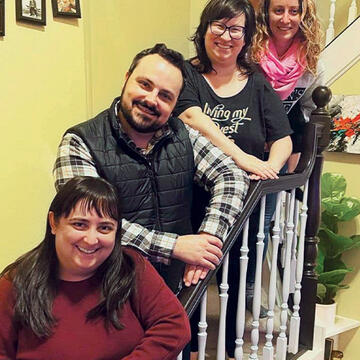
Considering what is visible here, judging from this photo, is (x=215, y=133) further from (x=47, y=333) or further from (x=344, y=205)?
(x=344, y=205)

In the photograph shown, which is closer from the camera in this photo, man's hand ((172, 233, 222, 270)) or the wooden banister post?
man's hand ((172, 233, 222, 270))

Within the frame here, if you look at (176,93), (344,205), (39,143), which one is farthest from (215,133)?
(344,205)

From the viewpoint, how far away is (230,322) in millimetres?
1997

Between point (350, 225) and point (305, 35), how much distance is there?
1.45 m

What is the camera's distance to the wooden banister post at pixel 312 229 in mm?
2195

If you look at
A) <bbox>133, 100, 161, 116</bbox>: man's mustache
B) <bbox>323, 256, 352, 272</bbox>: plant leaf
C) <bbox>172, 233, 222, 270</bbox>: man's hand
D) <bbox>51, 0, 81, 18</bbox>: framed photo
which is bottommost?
<bbox>323, 256, 352, 272</bbox>: plant leaf

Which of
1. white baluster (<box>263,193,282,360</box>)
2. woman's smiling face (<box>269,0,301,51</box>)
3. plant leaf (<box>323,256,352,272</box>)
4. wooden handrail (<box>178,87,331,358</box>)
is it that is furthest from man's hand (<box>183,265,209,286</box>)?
plant leaf (<box>323,256,352,272</box>)

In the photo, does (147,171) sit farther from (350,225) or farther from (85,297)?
(350,225)

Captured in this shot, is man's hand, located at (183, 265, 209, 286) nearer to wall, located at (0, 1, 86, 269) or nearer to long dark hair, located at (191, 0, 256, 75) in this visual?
long dark hair, located at (191, 0, 256, 75)

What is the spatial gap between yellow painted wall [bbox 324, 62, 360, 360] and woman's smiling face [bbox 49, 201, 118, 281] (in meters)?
2.18

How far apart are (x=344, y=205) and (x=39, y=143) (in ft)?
5.82

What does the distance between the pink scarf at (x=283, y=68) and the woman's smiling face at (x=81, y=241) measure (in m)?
1.16

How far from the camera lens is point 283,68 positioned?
215 centimetres

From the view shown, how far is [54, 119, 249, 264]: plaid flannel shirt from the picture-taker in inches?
60.6
